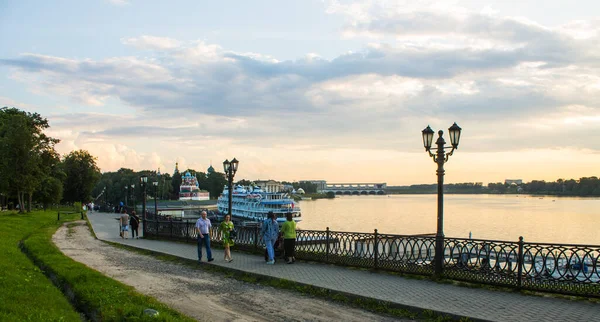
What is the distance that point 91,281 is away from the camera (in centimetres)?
1175

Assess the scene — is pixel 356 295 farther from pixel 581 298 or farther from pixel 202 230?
pixel 202 230

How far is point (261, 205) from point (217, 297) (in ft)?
165

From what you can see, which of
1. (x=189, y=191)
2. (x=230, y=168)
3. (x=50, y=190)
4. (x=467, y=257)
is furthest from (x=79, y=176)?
(x=467, y=257)

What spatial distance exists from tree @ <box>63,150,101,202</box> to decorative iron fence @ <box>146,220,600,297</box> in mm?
68619

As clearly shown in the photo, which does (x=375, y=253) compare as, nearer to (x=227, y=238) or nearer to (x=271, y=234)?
(x=271, y=234)

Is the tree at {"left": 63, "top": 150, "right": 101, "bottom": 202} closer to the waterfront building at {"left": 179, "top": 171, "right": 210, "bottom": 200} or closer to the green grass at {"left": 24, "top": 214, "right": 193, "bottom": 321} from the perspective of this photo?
the waterfront building at {"left": 179, "top": 171, "right": 210, "bottom": 200}

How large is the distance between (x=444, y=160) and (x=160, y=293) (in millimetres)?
8049

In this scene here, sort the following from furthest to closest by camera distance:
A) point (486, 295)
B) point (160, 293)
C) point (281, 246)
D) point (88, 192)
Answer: point (88, 192)
point (281, 246)
point (160, 293)
point (486, 295)

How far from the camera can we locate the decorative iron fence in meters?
10.2

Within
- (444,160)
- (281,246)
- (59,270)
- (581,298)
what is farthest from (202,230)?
(581,298)

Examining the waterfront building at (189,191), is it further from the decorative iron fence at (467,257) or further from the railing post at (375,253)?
the railing post at (375,253)

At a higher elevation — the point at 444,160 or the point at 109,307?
the point at 444,160

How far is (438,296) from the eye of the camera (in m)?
10.3

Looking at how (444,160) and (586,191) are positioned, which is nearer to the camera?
(444,160)
